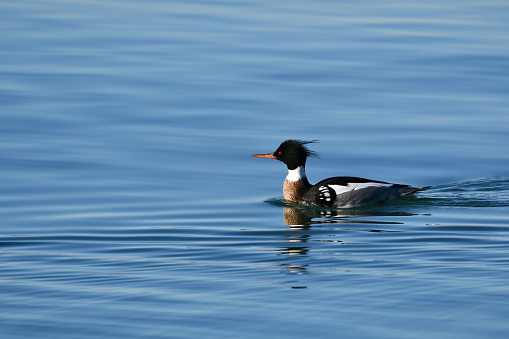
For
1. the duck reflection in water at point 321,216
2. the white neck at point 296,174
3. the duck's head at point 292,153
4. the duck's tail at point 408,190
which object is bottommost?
the duck reflection in water at point 321,216

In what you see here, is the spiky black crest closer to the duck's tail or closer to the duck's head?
the duck's head

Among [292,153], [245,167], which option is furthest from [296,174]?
[245,167]

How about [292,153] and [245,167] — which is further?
[292,153]

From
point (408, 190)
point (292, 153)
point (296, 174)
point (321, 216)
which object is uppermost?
point (292, 153)

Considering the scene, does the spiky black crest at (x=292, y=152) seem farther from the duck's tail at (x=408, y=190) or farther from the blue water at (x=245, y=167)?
the duck's tail at (x=408, y=190)

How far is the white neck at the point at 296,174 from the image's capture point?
1592 centimetres

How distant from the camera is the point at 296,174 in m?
16.1

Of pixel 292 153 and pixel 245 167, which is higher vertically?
pixel 292 153

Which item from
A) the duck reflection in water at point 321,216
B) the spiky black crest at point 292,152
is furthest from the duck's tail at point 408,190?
the spiky black crest at point 292,152

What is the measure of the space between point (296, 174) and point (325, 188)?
1.01 meters

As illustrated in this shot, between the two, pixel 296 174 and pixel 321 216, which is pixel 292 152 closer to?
pixel 296 174

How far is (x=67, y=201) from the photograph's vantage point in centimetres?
1396

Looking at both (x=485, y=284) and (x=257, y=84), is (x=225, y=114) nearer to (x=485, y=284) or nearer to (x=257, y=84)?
(x=257, y=84)

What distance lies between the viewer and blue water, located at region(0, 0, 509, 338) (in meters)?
9.28
